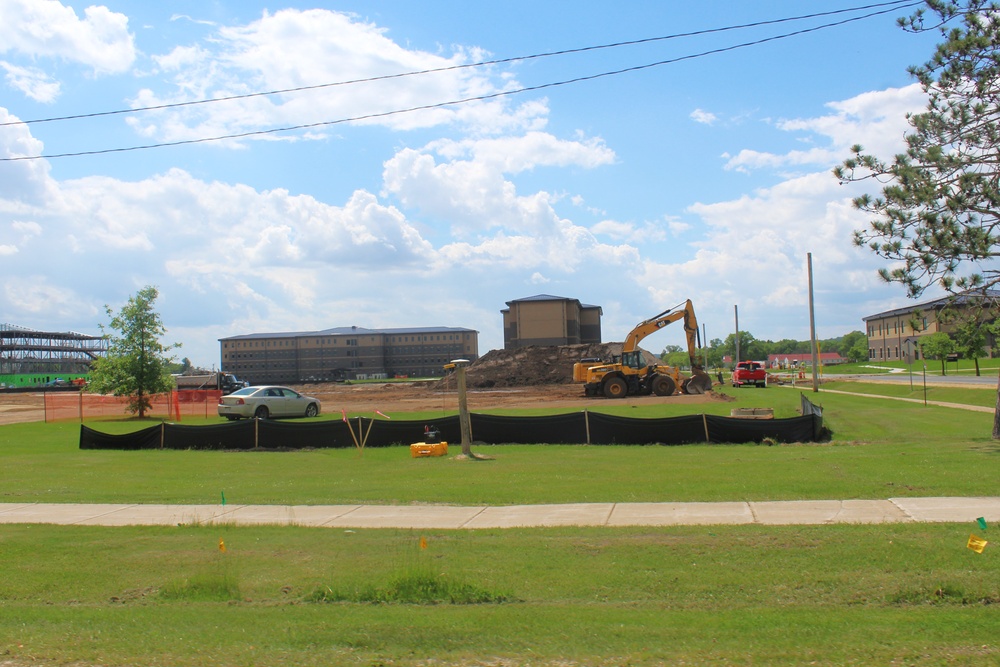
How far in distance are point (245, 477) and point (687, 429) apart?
11.6 metres

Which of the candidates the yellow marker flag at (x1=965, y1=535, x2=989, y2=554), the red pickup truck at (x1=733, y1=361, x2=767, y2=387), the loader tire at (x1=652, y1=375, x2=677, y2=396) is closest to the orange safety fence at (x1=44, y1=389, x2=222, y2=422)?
the loader tire at (x1=652, y1=375, x2=677, y2=396)

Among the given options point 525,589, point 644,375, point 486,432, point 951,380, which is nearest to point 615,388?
point 644,375

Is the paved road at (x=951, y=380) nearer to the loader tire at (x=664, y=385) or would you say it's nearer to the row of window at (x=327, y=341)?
the loader tire at (x=664, y=385)

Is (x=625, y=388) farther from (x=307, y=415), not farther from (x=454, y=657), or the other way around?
(x=454, y=657)

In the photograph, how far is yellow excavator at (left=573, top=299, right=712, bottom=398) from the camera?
44.1 meters

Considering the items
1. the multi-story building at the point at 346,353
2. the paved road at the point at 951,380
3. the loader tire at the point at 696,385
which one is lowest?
the paved road at the point at 951,380

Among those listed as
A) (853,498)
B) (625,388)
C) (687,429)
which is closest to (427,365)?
(625,388)

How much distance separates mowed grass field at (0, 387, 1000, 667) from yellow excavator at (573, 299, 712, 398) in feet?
97.8

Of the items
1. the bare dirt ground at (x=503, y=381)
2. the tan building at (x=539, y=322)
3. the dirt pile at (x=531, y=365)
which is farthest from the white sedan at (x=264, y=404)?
the tan building at (x=539, y=322)

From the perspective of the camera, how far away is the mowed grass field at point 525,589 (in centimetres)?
594

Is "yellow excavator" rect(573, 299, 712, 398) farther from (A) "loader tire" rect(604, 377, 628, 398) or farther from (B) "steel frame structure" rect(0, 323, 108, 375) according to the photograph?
(B) "steel frame structure" rect(0, 323, 108, 375)

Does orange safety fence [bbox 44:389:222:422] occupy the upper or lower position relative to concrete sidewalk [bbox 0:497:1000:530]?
upper

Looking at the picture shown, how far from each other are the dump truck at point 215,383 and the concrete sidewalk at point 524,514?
133 ft

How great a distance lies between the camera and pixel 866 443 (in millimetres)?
21562
